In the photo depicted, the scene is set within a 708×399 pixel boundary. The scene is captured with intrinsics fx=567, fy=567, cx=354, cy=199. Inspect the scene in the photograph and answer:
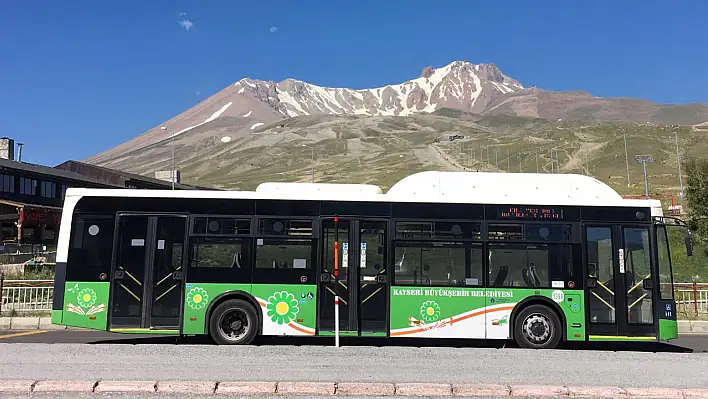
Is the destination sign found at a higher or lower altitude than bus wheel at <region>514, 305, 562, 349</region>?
higher

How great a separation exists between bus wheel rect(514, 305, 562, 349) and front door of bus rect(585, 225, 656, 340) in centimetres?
74

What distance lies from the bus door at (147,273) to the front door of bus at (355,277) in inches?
128

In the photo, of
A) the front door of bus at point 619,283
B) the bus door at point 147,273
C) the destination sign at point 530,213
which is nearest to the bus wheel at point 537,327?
the front door of bus at point 619,283

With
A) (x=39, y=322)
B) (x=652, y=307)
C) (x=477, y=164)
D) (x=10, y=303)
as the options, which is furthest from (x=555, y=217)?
(x=477, y=164)

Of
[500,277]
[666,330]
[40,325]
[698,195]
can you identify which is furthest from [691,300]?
[698,195]

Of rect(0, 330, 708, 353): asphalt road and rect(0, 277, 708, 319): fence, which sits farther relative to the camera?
rect(0, 277, 708, 319): fence

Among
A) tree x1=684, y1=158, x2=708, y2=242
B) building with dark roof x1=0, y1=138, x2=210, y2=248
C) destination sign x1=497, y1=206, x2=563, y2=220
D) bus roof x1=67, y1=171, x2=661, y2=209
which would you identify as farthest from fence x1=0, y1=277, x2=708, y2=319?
tree x1=684, y1=158, x2=708, y2=242

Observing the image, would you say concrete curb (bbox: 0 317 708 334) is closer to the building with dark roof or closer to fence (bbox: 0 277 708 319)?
fence (bbox: 0 277 708 319)

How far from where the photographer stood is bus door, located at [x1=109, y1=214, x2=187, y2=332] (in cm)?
1251

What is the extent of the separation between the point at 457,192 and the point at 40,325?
517 inches

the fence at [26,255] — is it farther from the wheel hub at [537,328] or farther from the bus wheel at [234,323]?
the wheel hub at [537,328]

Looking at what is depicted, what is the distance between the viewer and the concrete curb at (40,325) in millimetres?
17062

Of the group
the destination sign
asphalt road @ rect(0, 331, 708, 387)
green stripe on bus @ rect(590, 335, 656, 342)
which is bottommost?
asphalt road @ rect(0, 331, 708, 387)

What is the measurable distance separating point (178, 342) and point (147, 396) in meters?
5.95
